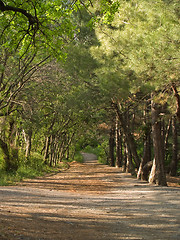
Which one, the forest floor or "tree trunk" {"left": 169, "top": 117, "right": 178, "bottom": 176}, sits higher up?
"tree trunk" {"left": 169, "top": 117, "right": 178, "bottom": 176}

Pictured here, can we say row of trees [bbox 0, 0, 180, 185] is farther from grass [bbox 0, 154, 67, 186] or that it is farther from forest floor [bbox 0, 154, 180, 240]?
forest floor [bbox 0, 154, 180, 240]

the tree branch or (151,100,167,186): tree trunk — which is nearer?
the tree branch

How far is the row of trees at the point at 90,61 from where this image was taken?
914cm

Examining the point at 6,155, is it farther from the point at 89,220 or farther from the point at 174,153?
the point at 174,153

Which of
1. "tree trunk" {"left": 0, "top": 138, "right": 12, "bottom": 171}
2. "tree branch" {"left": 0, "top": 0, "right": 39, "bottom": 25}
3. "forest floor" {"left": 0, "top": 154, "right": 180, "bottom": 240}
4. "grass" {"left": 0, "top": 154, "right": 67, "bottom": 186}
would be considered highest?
"tree branch" {"left": 0, "top": 0, "right": 39, "bottom": 25}

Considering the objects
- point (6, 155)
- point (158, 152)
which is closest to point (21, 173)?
point (6, 155)

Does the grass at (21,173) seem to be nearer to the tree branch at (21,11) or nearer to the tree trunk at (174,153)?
the tree branch at (21,11)

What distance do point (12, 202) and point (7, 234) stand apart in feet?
12.9

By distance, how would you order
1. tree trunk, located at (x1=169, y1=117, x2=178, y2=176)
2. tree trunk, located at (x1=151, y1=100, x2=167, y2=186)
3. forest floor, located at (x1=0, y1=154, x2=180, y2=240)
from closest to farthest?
forest floor, located at (x1=0, y1=154, x2=180, y2=240)
tree trunk, located at (x1=151, y1=100, x2=167, y2=186)
tree trunk, located at (x1=169, y1=117, x2=178, y2=176)

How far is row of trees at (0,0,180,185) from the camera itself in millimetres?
9141

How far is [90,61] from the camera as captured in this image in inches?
679

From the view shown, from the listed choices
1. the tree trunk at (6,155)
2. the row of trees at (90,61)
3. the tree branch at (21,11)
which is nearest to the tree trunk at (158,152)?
the row of trees at (90,61)

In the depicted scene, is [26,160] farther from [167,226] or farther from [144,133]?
[167,226]

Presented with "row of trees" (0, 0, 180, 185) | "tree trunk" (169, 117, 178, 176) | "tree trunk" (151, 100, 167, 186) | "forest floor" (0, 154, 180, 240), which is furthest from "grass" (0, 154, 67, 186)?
"tree trunk" (169, 117, 178, 176)
